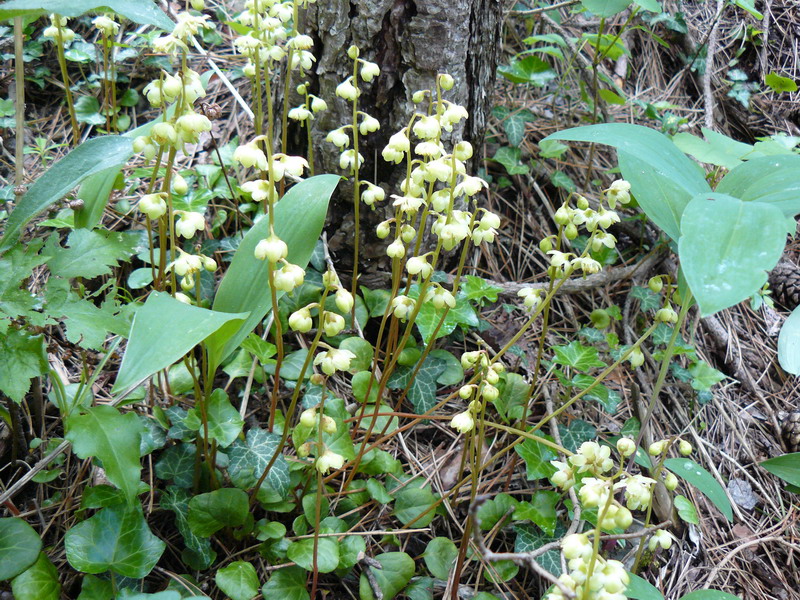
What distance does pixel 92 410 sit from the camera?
1479 millimetres

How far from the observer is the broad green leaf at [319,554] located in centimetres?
158

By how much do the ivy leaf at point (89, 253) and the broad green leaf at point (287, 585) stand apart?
0.91 m

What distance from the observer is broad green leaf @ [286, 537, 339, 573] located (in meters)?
1.58

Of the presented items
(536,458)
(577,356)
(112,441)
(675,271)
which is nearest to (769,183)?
(577,356)

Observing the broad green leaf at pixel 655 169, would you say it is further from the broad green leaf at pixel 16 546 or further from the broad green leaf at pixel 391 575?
the broad green leaf at pixel 16 546

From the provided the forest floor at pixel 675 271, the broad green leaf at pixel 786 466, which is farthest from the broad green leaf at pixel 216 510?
the broad green leaf at pixel 786 466

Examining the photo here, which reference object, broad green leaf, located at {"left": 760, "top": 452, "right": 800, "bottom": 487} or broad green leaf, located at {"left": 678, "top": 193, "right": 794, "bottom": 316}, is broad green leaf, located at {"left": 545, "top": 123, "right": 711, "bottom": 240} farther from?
broad green leaf, located at {"left": 760, "top": 452, "right": 800, "bottom": 487}

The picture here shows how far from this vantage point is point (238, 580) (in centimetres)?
156

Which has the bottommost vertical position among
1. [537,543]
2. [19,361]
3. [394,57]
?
[537,543]

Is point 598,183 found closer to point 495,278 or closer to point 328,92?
point 495,278

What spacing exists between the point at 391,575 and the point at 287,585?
287 mm

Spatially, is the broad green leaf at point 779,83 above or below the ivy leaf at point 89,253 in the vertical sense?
below

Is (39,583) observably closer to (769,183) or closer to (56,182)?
(56,182)

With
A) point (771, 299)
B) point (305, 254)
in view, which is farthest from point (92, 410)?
point (771, 299)
